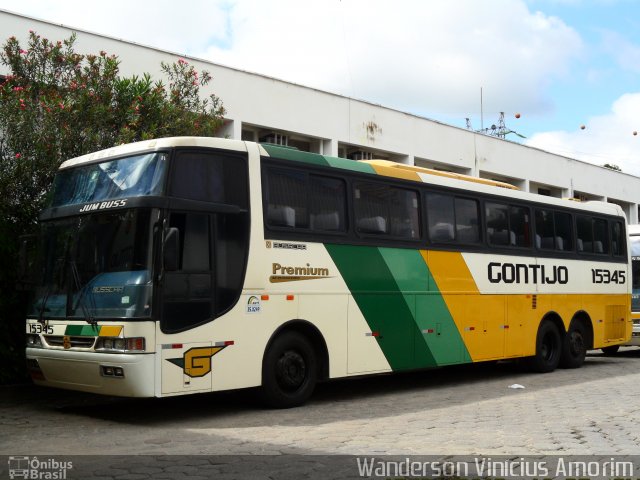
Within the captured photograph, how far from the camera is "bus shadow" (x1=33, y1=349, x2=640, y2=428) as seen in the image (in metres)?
9.15

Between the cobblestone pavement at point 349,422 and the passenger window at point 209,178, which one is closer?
the cobblestone pavement at point 349,422

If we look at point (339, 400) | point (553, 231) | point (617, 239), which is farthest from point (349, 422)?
point (617, 239)

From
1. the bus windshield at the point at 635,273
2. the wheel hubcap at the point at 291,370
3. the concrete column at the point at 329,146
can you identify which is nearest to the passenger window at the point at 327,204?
the wheel hubcap at the point at 291,370

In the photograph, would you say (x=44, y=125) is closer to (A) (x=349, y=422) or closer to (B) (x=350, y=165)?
(B) (x=350, y=165)

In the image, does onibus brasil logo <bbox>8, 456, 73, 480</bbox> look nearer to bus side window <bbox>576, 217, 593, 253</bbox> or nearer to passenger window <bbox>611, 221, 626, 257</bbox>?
bus side window <bbox>576, 217, 593, 253</bbox>

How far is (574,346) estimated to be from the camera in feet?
51.1

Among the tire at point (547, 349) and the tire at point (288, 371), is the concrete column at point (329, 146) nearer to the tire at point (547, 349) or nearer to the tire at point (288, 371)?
the tire at point (547, 349)

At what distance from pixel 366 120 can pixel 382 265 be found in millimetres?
15355

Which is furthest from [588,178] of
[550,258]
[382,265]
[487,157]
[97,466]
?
[97,466]

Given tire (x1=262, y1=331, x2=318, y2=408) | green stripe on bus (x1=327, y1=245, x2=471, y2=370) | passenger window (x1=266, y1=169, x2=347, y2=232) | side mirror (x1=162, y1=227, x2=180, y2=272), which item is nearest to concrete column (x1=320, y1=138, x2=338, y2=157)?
green stripe on bus (x1=327, y1=245, x2=471, y2=370)

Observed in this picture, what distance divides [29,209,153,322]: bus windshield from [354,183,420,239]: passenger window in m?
3.43

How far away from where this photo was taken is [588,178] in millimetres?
37219

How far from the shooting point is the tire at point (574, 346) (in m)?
15.3

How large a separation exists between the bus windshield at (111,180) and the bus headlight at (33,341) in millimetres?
1651
